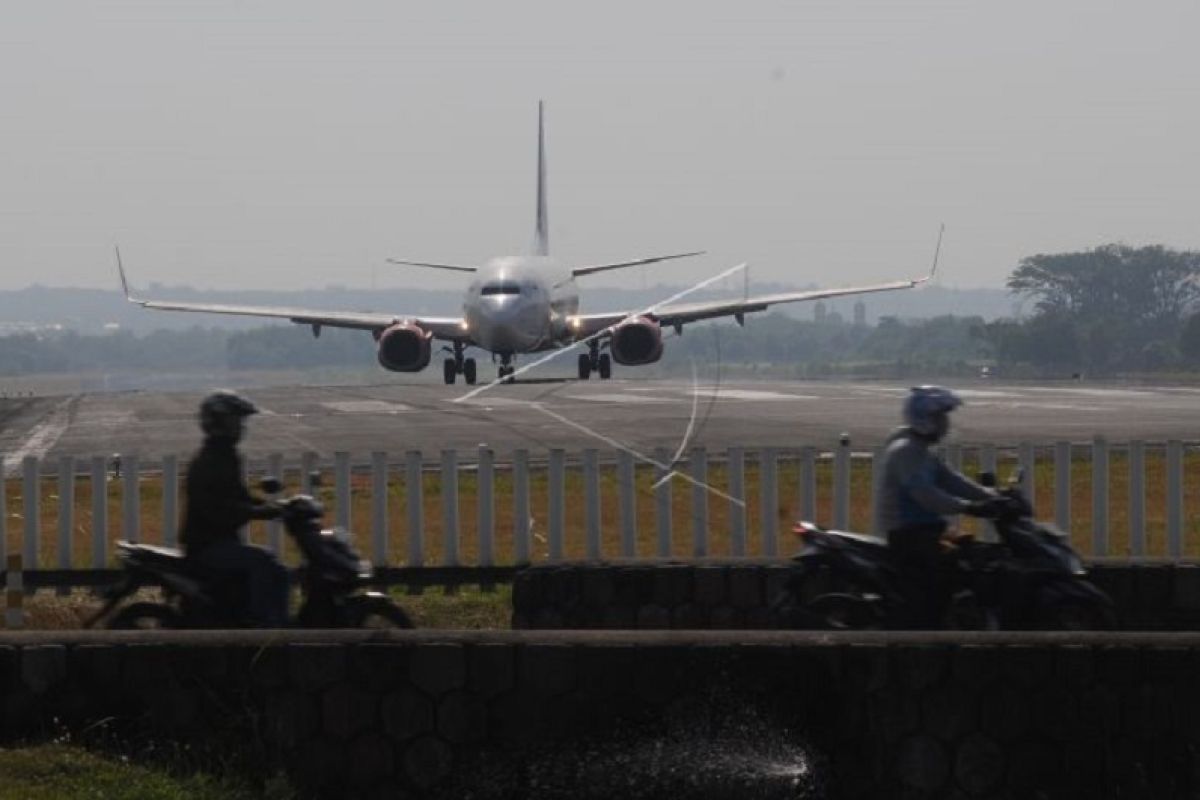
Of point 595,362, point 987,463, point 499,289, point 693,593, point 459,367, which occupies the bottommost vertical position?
point 693,593

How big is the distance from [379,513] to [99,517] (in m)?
1.92

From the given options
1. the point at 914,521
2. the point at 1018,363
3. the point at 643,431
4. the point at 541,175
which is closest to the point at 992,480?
the point at 914,521

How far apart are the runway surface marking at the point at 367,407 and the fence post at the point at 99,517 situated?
33.3 meters

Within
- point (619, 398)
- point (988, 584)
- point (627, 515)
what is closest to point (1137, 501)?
point (627, 515)

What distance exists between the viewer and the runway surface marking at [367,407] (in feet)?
165

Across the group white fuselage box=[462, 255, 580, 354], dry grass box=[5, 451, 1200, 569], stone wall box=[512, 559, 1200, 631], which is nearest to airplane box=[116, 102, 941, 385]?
white fuselage box=[462, 255, 580, 354]

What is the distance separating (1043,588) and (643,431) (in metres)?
27.9

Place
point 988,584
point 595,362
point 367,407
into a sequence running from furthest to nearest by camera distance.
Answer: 1. point 595,362
2. point 367,407
3. point 988,584

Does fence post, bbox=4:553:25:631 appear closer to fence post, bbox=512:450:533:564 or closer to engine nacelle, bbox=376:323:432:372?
fence post, bbox=512:450:533:564

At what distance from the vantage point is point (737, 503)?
1608 cm

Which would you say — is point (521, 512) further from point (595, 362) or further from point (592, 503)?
point (595, 362)

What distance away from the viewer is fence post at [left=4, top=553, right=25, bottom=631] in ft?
49.2

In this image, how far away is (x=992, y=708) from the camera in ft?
28.0

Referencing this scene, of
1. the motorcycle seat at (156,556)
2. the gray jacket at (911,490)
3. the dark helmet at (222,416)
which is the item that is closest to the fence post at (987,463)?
the gray jacket at (911,490)
